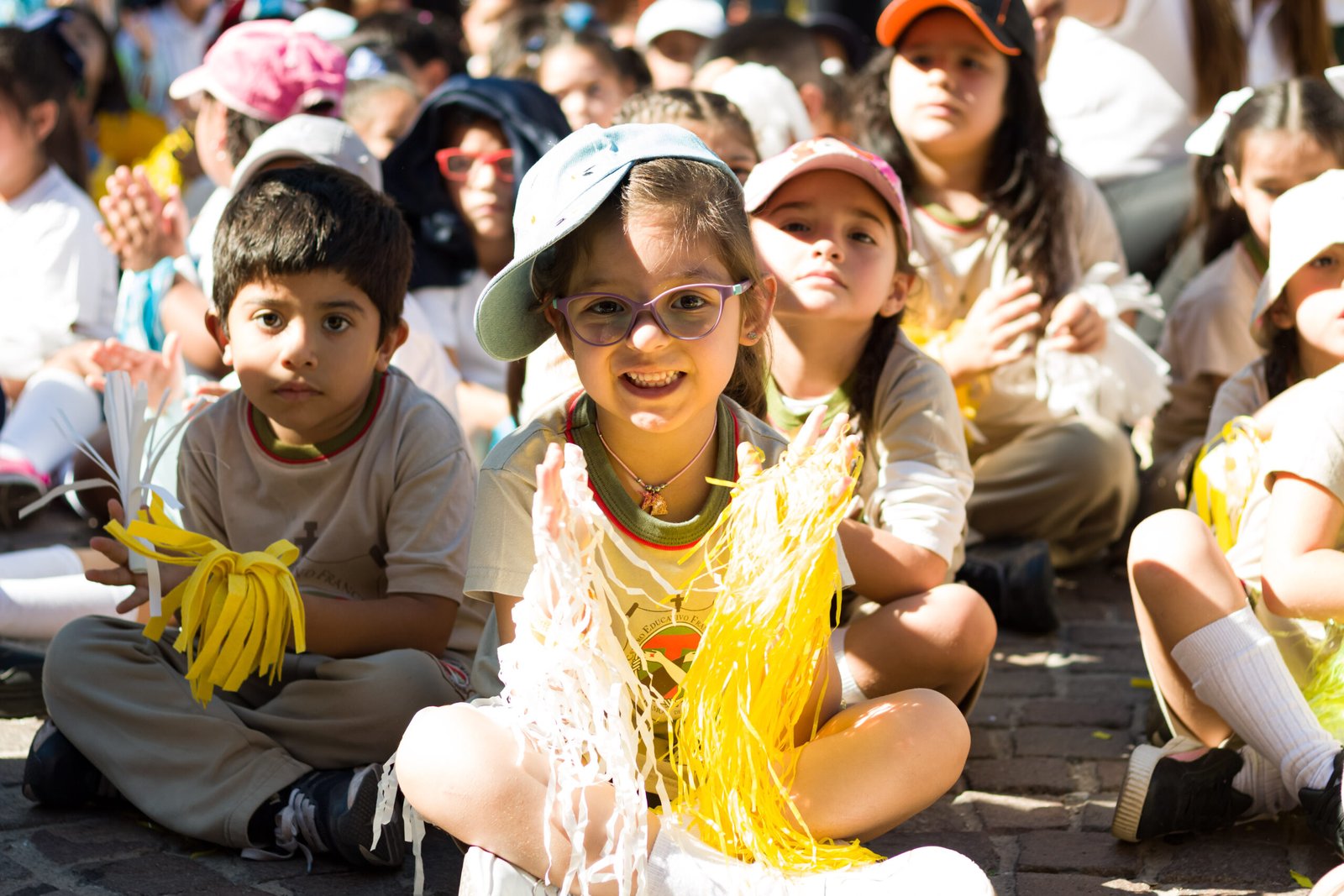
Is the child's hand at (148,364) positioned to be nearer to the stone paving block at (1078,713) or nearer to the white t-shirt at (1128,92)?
the stone paving block at (1078,713)

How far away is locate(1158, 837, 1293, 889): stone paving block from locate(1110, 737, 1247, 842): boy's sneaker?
0.13 feet

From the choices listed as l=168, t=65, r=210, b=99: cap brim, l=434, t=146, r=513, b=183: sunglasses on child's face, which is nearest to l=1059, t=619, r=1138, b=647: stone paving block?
l=434, t=146, r=513, b=183: sunglasses on child's face

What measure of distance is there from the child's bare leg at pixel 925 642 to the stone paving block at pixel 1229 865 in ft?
1.59

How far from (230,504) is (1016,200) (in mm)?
2319

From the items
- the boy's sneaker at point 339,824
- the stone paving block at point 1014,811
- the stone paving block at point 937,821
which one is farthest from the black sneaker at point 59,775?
the stone paving block at point 1014,811

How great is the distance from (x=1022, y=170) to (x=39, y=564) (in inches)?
107

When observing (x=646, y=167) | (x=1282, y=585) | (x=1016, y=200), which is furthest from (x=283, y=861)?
(x=1016, y=200)

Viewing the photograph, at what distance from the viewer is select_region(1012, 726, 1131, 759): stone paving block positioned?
288cm

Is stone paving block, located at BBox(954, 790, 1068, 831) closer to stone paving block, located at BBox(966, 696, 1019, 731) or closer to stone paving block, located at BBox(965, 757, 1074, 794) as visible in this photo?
stone paving block, located at BBox(965, 757, 1074, 794)

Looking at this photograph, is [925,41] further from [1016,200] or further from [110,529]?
[110,529]

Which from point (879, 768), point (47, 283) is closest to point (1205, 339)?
point (879, 768)

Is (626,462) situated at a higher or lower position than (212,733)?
higher

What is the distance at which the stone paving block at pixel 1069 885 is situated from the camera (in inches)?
88.9

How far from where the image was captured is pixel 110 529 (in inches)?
96.3
